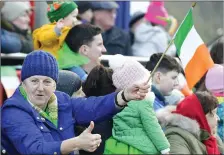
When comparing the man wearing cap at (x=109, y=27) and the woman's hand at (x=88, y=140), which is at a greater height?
the woman's hand at (x=88, y=140)

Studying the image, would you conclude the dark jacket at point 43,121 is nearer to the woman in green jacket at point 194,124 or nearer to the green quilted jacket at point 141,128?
the green quilted jacket at point 141,128

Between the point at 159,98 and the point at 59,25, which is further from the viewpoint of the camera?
the point at 59,25

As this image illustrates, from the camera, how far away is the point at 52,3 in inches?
432

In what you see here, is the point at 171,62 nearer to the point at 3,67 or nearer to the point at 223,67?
the point at 223,67

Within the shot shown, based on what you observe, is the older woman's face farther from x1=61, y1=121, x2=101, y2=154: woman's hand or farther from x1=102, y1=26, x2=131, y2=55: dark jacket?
x1=102, y1=26, x2=131, y2=55: dark jacket

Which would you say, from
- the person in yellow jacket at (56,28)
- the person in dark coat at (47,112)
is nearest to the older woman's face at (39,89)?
the person in dark coat at (47,112)

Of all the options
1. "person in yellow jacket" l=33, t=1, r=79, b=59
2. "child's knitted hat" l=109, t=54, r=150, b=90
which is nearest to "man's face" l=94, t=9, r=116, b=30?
"person in yellow jacket" l=33, t=1, r=79, b=59

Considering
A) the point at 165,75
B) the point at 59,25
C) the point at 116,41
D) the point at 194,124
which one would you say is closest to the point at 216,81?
the point at 165,75

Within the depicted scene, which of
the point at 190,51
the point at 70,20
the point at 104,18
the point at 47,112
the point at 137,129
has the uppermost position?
the point at 190,51

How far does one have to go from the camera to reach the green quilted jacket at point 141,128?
8.52 meters

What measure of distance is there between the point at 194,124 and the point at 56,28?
1.89 meters

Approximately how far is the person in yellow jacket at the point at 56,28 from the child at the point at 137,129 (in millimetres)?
1886

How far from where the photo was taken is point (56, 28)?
10.4m

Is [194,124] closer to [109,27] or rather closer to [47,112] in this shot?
[47,112]
